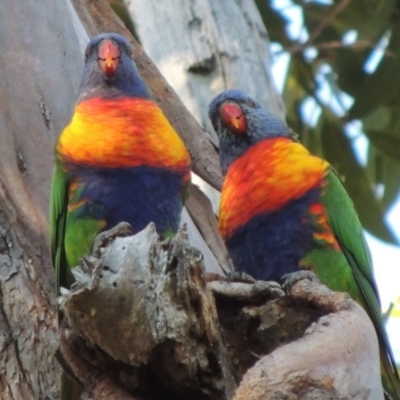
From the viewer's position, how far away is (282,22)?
4.23m

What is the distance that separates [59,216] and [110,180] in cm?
17

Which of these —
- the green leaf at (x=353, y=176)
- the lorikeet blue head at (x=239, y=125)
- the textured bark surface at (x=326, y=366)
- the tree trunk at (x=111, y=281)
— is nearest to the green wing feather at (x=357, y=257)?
the lorikeet blue head at (x=239, y=125)

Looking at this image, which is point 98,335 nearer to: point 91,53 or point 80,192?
point 80,192

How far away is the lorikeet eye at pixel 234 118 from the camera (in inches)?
108

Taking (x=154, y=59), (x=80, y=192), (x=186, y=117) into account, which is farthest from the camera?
(x=154, y=59)

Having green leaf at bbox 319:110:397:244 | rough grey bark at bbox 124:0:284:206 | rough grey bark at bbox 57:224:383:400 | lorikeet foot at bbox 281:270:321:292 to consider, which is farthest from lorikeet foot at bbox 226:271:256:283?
green leaf at bbox 319:110:397:244

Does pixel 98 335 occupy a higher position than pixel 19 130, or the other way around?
pixel 19 130

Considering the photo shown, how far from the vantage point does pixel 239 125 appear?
275 centimetres

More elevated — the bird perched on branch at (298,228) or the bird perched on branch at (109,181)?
the bird perched on branch at (109,181)

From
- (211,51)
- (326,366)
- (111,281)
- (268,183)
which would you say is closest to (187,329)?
(111,281)

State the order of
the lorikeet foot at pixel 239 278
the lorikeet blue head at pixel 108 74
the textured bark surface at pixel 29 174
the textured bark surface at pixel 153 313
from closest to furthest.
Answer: the textured bark surface at pixel 153 313, the lorikeet foot at pixel 239 278, the textured bark surface at pixel 29 174, the lorikeet blue head at pixel 108 74

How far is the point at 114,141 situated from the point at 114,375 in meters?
0.77

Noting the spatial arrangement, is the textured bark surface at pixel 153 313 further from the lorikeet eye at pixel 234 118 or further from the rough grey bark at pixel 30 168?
the lorikeet eye at pixel 234 118

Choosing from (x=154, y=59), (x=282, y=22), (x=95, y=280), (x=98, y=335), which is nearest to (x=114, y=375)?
(x=98, y=335)
